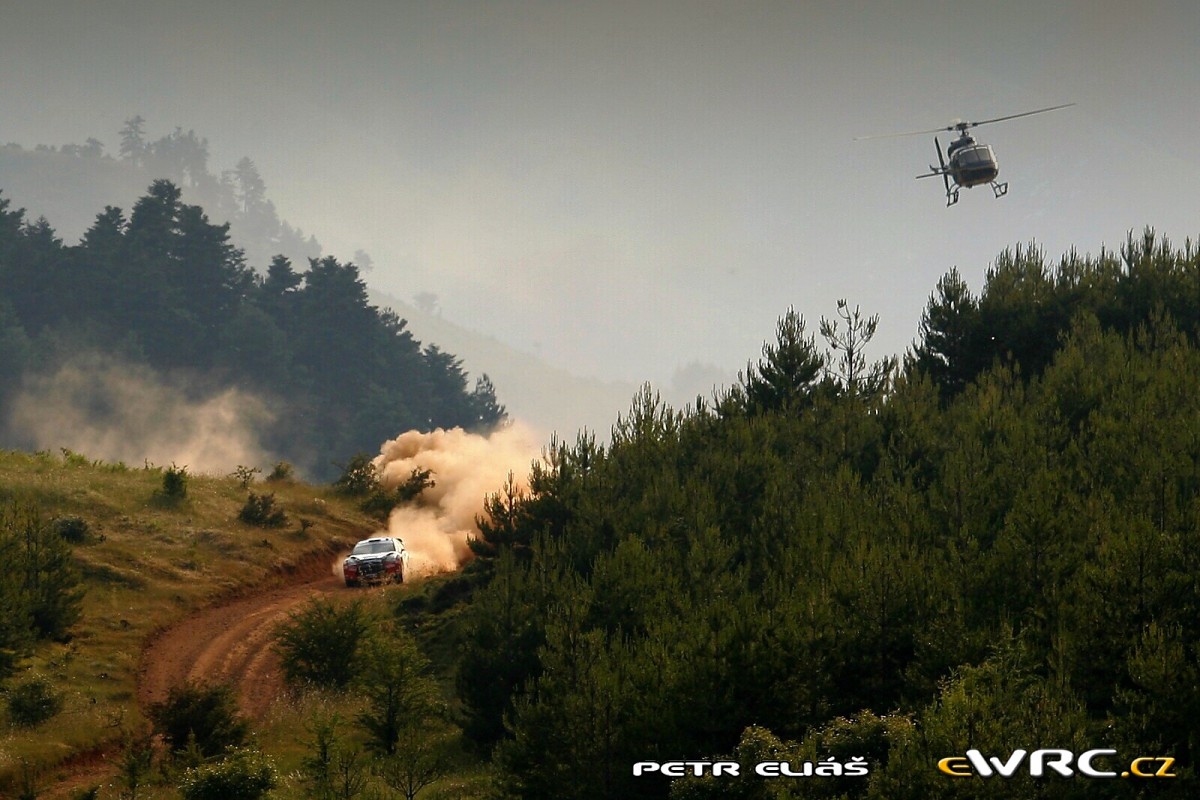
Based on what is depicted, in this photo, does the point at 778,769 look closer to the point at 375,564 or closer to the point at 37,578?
the point at 37,578

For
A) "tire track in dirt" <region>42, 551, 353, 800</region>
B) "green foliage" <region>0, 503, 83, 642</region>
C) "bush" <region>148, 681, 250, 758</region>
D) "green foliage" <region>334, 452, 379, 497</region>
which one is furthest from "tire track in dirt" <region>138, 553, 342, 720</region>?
"green foliage" <region>334, 452, 379, 497</region>

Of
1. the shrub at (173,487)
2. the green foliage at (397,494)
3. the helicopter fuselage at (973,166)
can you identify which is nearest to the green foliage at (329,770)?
the shrub at (173,487)

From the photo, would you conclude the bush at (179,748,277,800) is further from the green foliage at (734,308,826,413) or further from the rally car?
the green foliage at (734,308,826,413)

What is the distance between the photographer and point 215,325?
127 metres

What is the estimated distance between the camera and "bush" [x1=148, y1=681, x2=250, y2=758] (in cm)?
2878

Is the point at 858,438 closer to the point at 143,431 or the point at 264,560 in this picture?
the point at 264,560

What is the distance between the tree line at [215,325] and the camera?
118 m

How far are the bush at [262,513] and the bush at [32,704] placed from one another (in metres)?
20.1

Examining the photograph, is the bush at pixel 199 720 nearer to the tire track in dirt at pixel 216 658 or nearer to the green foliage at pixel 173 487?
the tire track in dirt at pixel 216 658

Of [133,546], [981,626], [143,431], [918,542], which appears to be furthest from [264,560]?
[143,431]

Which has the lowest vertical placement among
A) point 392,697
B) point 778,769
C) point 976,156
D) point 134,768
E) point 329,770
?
point 778,769

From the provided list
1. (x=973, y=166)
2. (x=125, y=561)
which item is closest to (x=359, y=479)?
(x=125, y=561)

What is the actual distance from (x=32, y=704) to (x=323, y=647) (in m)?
8.20

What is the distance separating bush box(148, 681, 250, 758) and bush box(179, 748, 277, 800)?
4.62 m
